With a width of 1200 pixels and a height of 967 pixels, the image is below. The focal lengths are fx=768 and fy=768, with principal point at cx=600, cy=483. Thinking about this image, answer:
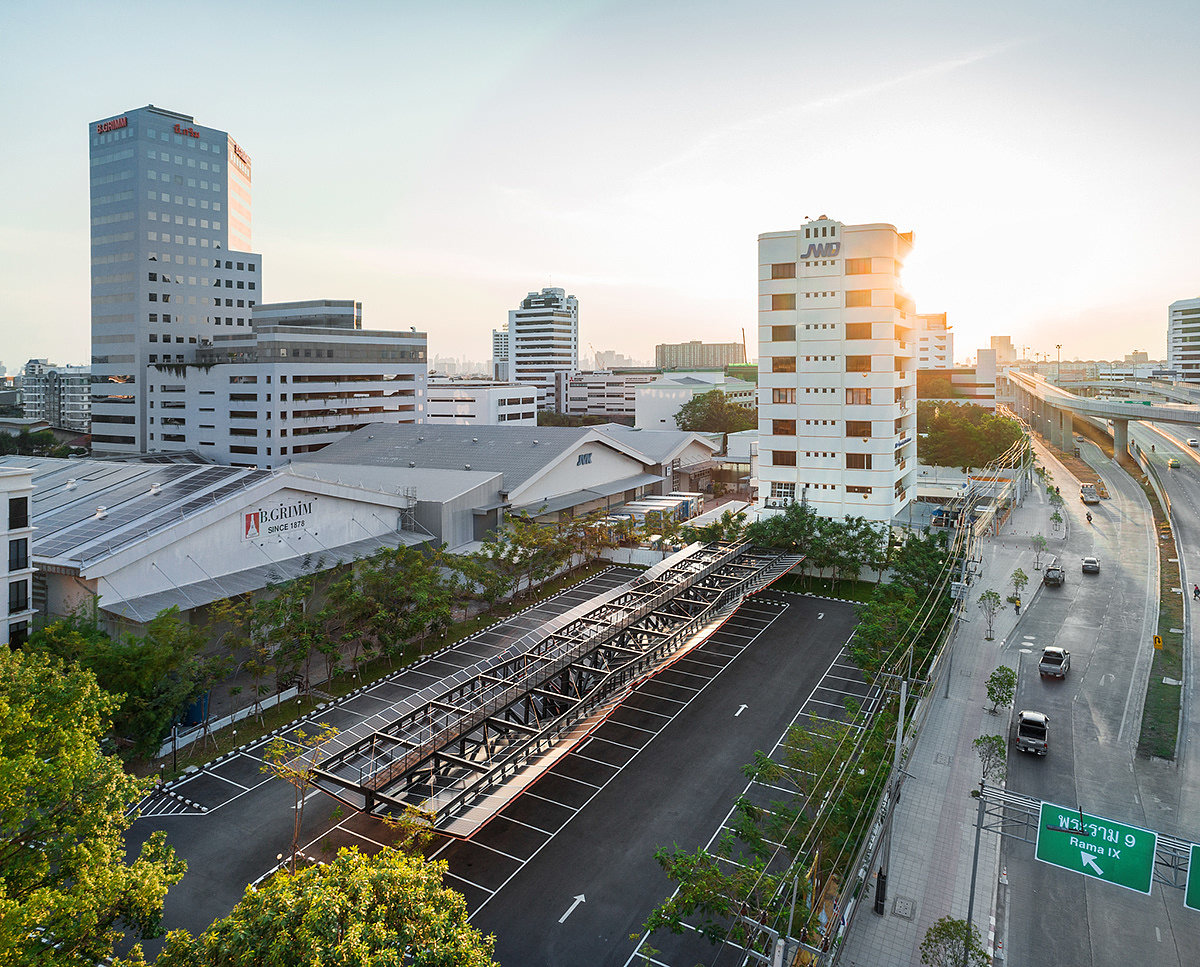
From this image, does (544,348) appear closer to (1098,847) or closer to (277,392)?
(277,392)

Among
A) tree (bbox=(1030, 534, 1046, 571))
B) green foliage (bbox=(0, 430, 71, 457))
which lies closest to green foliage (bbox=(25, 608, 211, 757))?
tree (bbox=(1030, 534, 1046, 571))

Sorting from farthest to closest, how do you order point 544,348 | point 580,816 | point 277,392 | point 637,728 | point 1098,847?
point 544,348, point 277,392, point 637,728, point 580,816, point 1098,847

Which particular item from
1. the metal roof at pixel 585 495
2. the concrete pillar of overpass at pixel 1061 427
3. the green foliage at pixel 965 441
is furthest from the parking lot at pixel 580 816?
the concrete pillar of overpass at pixel 1061 427

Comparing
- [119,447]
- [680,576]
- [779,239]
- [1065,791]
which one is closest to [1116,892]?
[1065,791]

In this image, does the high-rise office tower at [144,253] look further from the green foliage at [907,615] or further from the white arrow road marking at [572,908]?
the white arrow road marking at [572,908]

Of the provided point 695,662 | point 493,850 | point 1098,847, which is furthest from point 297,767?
point 1098,847

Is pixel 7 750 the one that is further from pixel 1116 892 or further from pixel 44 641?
pixel 1116 892
